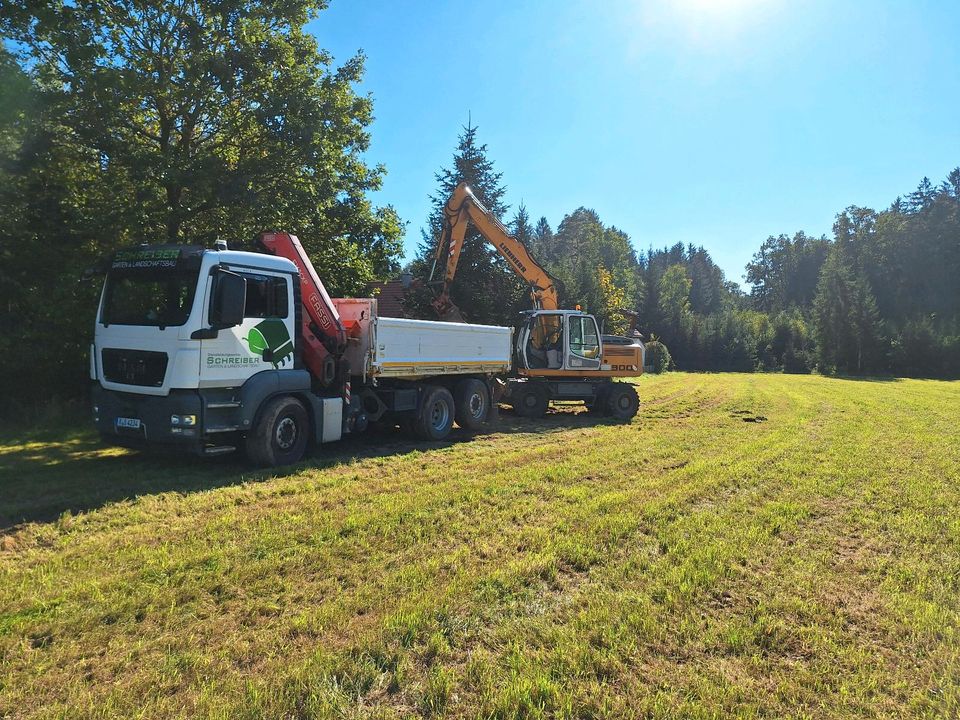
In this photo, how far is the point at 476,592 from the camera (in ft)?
12.6

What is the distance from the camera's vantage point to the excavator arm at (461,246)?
14.6 meters

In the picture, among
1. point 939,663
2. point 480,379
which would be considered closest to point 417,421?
point 480,379

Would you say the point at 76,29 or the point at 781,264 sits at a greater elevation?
the point at 781,264

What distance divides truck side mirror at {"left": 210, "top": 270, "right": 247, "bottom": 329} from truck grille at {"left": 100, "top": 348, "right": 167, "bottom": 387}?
2.53 feet

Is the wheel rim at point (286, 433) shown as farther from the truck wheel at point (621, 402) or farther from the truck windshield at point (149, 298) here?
the truck wheel at point (621, 402)

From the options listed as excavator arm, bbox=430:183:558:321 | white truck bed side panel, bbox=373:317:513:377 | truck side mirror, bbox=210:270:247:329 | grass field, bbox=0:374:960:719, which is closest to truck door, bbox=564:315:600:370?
excavator arm, bbox=430:183:558:321

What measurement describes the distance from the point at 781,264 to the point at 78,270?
11775 centimetres

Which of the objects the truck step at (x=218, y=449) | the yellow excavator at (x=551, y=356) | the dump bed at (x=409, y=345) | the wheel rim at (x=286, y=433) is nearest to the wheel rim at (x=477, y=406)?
the dump bed at (x=409, y=345)

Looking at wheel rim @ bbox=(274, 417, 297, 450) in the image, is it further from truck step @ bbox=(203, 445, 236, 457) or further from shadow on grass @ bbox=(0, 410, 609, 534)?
truck step @ bbox=(203, 445, 236, 457)

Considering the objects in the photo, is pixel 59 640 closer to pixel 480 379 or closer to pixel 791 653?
pixel 791 653

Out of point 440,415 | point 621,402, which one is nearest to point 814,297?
point 621,402

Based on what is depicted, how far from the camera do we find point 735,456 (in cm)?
888

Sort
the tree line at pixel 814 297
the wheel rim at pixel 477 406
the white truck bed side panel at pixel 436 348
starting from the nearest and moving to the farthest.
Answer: the white truck bed side panel at pixel 436 348 < the wheel rim at pixel 477 406 < the tree line at pixel 814 297

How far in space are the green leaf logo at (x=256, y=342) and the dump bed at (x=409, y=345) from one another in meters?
1.78
